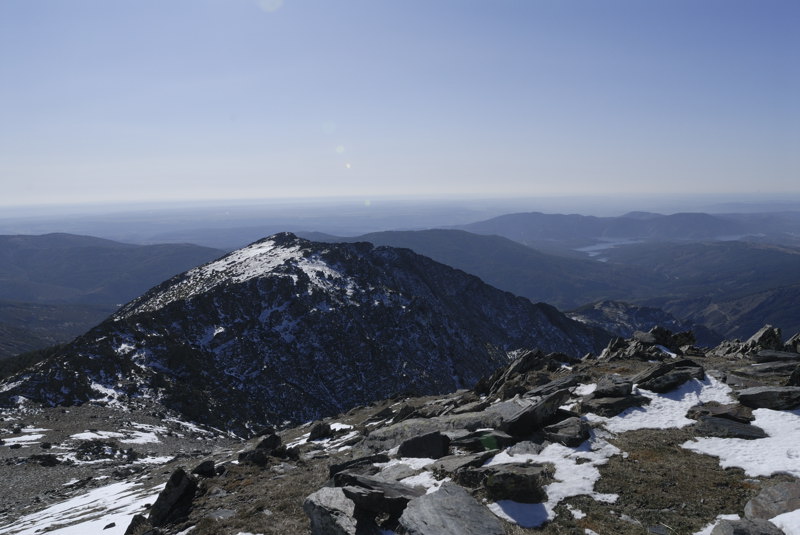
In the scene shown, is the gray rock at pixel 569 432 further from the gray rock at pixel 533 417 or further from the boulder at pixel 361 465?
the boulder at pixel 361 465

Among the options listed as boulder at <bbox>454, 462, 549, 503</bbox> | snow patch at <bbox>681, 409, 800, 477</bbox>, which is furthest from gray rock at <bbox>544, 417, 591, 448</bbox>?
snow patch at <bbox>681, 409, 800, 477</bbox>

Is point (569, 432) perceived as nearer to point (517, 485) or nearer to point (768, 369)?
point (517, 485)

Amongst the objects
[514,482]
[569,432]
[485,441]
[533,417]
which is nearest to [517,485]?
[514,482]

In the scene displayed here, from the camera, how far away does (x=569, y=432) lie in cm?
1797

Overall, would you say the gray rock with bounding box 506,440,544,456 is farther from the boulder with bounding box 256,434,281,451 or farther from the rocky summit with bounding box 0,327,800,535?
the boulder with bounding box 256,434,281,451

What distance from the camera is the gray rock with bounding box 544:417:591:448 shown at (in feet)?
57.8

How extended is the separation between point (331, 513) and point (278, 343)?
75.1 m

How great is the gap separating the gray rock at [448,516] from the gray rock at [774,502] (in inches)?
277

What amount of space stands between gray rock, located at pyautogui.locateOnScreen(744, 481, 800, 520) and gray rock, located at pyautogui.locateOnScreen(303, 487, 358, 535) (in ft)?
36.5

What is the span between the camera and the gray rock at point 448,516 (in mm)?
11477

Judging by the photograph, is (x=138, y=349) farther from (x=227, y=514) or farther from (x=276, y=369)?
(x=227, y=514)

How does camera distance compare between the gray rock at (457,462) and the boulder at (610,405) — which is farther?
the boulder at (610,405)

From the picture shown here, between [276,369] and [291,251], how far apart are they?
48.3 metres

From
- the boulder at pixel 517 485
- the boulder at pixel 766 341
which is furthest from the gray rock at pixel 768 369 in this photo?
the boulder at pixel 517 485
